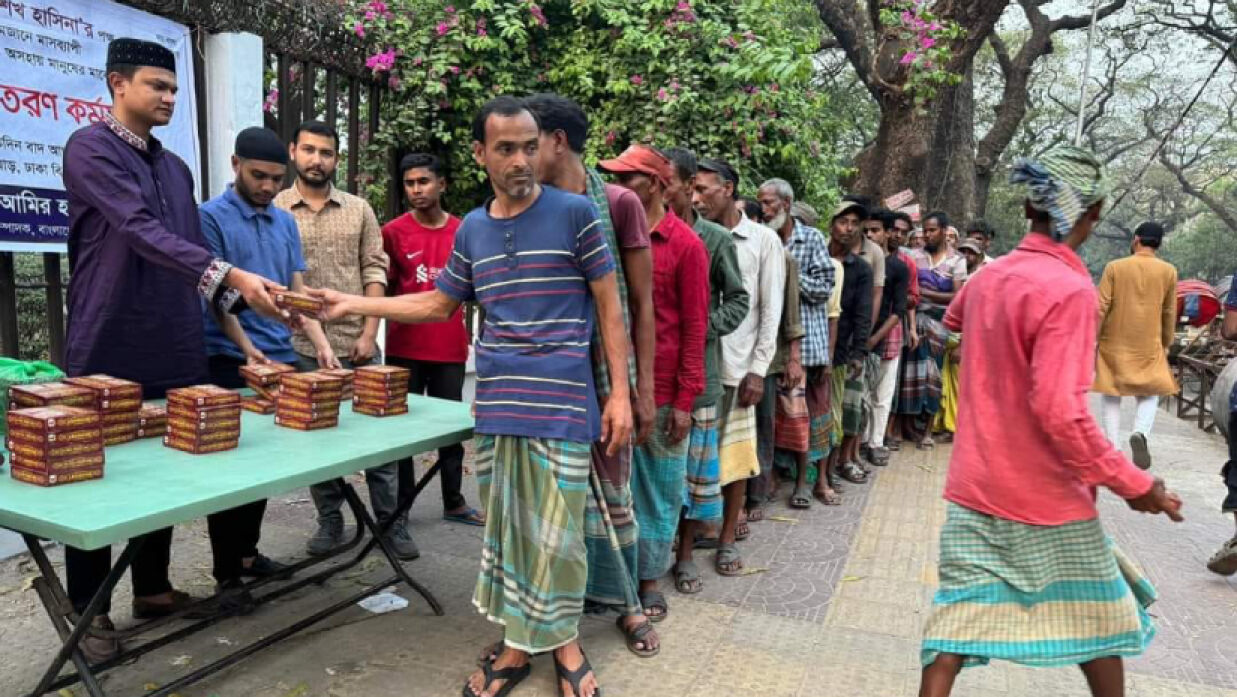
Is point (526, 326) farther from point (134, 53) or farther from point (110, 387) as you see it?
point (134, 53)

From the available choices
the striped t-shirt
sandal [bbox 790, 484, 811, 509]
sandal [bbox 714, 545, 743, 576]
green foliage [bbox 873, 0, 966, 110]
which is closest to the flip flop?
sandal [bbox 714, 545, 743, 576]

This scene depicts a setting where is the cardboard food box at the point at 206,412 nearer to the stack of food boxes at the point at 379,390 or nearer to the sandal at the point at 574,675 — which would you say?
the stack of food boxes at the point at 379,390

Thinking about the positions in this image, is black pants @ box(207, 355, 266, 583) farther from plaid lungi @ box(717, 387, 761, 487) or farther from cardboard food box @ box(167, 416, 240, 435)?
plaid lungi @ box(717, 387, 761, 487)

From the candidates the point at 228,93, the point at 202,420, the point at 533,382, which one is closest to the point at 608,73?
the point at 228,93

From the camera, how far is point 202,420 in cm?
263

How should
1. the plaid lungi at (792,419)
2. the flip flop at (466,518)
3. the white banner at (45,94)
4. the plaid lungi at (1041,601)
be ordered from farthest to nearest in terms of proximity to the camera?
the plaid lungi at (792,419), the flip flop at (466,518), the white banner at (45,94), the plaid lungi at (1041,601)

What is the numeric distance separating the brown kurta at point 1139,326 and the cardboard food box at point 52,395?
22.6 feet

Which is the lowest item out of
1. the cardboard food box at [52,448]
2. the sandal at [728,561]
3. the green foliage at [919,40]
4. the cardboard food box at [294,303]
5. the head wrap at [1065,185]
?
the sandal at [728,561]

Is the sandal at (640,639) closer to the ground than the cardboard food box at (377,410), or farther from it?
closer to the ground

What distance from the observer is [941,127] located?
1638 centimetres

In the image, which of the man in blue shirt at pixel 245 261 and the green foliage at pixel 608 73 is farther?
the green foliage at pixel 608 73

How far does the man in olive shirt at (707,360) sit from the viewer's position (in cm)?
397

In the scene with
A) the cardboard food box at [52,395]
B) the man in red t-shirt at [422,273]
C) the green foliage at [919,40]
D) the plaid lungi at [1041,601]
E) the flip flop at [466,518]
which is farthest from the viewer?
the green foliage at [919,40]

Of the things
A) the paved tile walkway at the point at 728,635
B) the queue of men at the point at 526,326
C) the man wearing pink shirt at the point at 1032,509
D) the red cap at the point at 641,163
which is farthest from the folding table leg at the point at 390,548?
the man wearing pink shirt at the point at 1032,509
